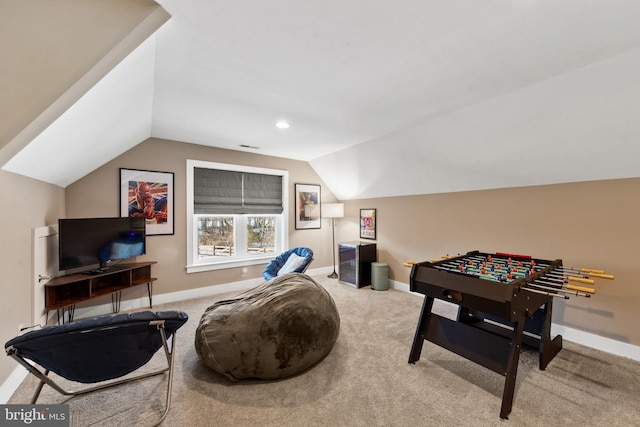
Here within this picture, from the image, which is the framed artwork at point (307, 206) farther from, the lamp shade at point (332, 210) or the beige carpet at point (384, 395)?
the beige carpet at point (384, 395)

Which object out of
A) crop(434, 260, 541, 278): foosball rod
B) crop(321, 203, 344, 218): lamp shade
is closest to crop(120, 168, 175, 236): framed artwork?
crop(321, 203, 344, 218): lamp shade

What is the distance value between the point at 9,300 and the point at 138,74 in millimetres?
1872

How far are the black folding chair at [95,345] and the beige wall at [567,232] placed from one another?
3549 mm

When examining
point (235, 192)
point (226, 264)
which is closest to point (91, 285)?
point (226, 264)

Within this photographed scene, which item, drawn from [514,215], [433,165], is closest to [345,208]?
[433,165]

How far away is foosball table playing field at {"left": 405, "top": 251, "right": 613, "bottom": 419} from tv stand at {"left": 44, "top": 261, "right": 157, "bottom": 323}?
10.9 ft

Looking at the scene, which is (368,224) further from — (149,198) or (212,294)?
(149,198)

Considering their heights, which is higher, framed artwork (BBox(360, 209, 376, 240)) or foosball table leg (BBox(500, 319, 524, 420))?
framed artwork (BBox(360, 209, 376, 240))

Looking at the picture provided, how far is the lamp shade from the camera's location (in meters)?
5.19

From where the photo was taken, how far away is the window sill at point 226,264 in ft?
13.3

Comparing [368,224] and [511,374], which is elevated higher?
[368,224]

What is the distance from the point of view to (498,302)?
5.64 feet

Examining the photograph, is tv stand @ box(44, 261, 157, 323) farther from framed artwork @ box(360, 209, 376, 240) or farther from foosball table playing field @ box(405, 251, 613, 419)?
framed artwork @ box(360, 209, 376, 240)

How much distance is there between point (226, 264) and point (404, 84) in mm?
3666
